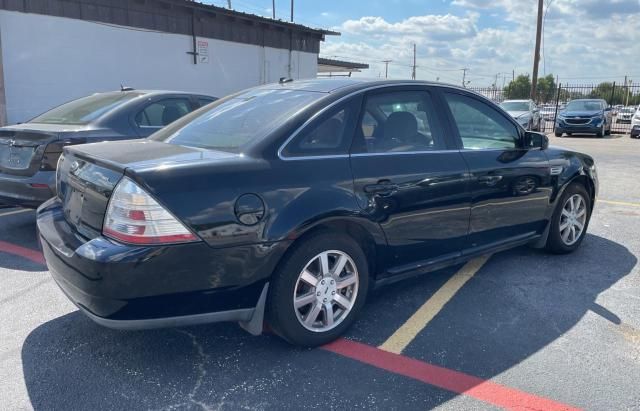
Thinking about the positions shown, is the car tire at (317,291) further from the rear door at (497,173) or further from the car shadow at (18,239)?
the car shadow at (18,239)

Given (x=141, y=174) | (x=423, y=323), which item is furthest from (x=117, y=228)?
(x=423, y=323)

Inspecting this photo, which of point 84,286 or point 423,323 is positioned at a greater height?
point 84,286

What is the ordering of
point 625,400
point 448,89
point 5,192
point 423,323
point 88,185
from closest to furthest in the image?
point 625,400 < point 88,185 < point 423,323 < point 448,89 < point 5,192

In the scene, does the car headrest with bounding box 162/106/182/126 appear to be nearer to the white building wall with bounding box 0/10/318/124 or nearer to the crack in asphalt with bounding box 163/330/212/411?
the crack in asphalt with bounding box 163/330/212/411

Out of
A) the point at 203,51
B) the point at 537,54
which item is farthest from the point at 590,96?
the point at 203,51

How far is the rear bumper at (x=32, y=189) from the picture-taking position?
4574 millimetres

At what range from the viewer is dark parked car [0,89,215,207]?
15.2 feet

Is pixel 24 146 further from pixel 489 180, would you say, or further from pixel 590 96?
pixel 590 96

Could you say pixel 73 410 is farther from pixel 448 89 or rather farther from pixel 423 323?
pixel 448 89

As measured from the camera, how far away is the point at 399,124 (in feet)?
11.3

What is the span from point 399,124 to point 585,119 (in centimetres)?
1864

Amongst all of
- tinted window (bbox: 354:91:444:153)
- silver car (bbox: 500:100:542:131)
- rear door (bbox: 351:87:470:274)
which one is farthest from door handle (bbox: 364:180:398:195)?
silver car (bbox: 500:100:542:131)

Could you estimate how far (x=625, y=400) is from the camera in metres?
2.57

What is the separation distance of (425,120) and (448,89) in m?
0.40
